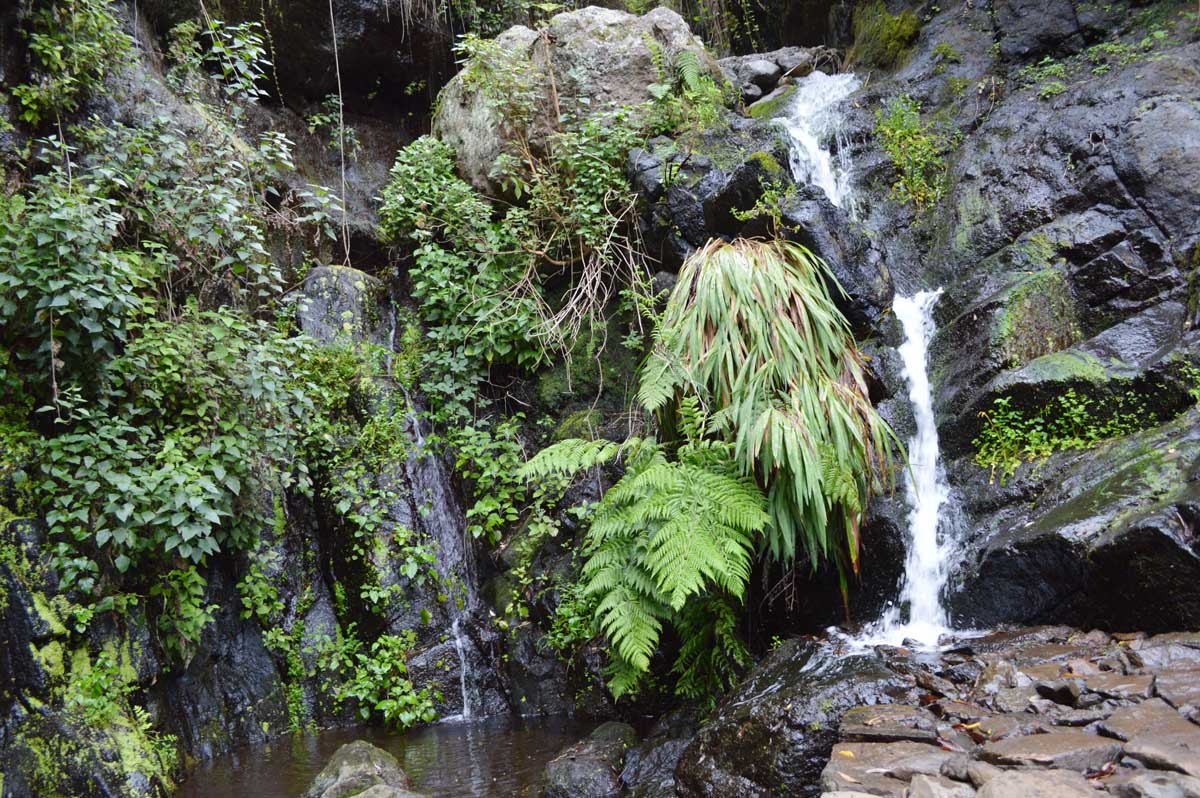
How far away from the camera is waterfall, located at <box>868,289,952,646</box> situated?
163 inches

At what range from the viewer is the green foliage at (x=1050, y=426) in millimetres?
4199

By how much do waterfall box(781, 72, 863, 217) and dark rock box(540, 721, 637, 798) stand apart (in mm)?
4389

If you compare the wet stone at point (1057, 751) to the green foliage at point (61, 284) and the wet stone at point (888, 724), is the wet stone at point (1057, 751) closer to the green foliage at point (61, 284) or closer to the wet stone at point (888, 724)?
the wet stone at point (888, 724)

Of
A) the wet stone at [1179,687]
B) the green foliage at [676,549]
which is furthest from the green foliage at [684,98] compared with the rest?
the wet stone at [1179,687]

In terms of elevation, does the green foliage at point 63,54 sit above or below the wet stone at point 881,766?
above

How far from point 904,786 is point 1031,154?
5374 mm

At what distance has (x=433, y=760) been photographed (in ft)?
15.1

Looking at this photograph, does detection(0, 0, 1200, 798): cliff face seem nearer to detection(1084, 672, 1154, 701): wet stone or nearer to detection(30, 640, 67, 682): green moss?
detection(30, 640, 67, 682): green moss

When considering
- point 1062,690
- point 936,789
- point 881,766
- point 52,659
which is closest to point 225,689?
point 52,659

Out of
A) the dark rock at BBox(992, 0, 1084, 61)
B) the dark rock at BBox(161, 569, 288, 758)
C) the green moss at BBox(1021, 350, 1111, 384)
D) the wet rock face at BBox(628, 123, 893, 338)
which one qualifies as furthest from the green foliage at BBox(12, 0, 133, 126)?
the dark rock at BBox(992, 0, 1084, 61)

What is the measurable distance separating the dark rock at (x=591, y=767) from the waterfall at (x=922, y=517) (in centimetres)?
157

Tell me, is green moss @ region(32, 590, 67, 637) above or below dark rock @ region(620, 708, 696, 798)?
above

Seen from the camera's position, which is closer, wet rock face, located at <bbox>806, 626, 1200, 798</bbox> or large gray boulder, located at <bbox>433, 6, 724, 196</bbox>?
wet rock face, located at <bbox>806, 626, 1200, 798</bbox>

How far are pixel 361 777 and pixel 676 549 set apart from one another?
2086 millimetres
